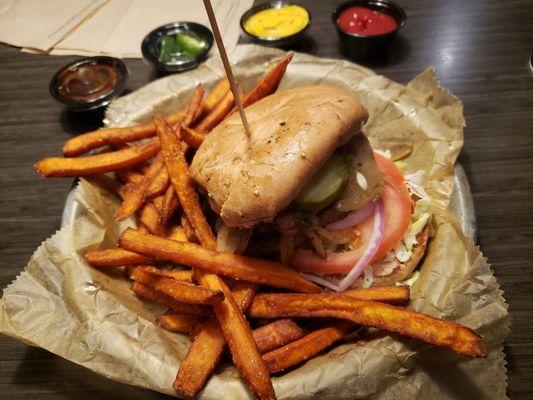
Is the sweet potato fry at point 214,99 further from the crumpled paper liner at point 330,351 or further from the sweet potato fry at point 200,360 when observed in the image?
the sweet potato fry at point 200,360

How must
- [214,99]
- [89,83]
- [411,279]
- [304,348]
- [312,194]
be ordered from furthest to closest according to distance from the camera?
[89,83] < [214,99] < [411,279] < [312,194] < [304,348]

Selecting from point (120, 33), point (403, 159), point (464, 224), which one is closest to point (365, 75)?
point (403, 159)

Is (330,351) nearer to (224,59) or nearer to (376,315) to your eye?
(376,315)

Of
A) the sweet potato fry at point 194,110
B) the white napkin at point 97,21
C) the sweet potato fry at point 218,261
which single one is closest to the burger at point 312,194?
the sweet potato fry at point 218,261

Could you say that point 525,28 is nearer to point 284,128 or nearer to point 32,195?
point 284,128

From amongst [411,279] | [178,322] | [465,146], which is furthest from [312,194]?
[465,146]

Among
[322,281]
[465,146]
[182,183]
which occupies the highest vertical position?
[182,183]
